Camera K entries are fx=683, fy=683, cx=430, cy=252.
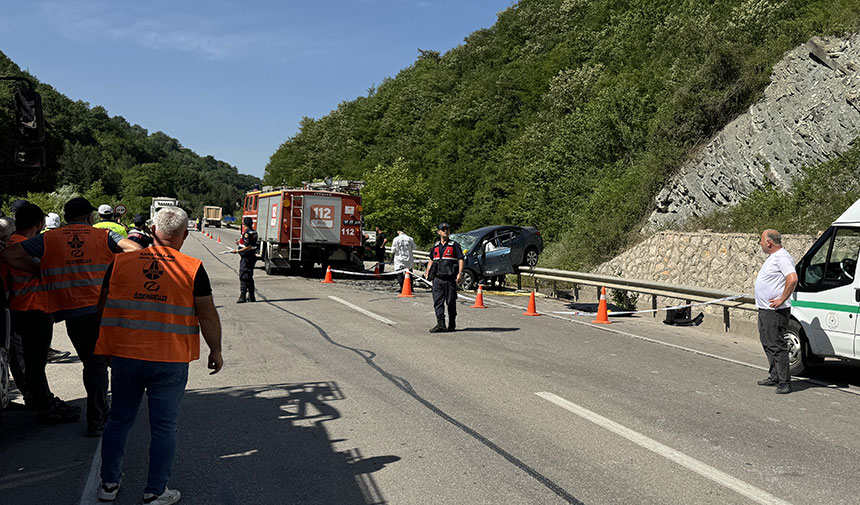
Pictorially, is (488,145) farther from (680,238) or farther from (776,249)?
(776,249)

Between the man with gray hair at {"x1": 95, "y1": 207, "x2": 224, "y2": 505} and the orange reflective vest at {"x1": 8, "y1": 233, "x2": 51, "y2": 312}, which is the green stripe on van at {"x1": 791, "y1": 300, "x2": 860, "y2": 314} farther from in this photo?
the orange reflective vest at {"x1": 8, "y1": 233, "x2": 51, "y2": 312}

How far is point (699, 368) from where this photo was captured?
8.80m

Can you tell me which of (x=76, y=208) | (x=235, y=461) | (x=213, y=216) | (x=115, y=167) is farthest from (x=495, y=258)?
(x=115, y=167)

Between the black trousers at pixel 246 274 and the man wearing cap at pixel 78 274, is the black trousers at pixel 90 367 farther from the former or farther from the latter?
the black trousers at pixel 246 274

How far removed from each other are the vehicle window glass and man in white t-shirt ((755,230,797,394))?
2.86ft

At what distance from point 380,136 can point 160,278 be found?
7476 centimetres

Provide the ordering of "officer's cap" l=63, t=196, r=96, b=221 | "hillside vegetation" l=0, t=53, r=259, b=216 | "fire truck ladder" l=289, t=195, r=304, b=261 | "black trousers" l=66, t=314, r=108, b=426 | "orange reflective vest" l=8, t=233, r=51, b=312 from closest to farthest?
"black trousers" l=66, t=314, r=108, b=426
"officer's cap" l=63, t=196, r=96, b=221
"orange reflective vest" l=8, t=233, r=51, b=312
"fire truck ladder" l=289, t=195, r=304, b=261
"hillside vegetation" l=0, t=53, r=259, b=216

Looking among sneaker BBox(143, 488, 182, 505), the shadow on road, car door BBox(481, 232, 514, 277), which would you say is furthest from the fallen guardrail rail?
sneaker BBox(143, 488, 182, 505)

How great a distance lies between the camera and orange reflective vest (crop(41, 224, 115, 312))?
5.65 m

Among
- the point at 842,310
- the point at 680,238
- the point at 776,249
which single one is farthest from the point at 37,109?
the point at 680,238

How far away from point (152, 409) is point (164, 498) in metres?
0.57

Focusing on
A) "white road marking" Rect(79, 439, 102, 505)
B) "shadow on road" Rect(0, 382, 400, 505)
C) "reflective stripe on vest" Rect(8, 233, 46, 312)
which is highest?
"reflective stripe on vest" Rect(8, 233, 46, 312)

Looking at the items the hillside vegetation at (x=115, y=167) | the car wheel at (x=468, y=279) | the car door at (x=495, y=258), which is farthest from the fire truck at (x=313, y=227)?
the hillside vegetation at (x=115, y=167)

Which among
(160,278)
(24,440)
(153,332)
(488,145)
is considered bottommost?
(24,440)
